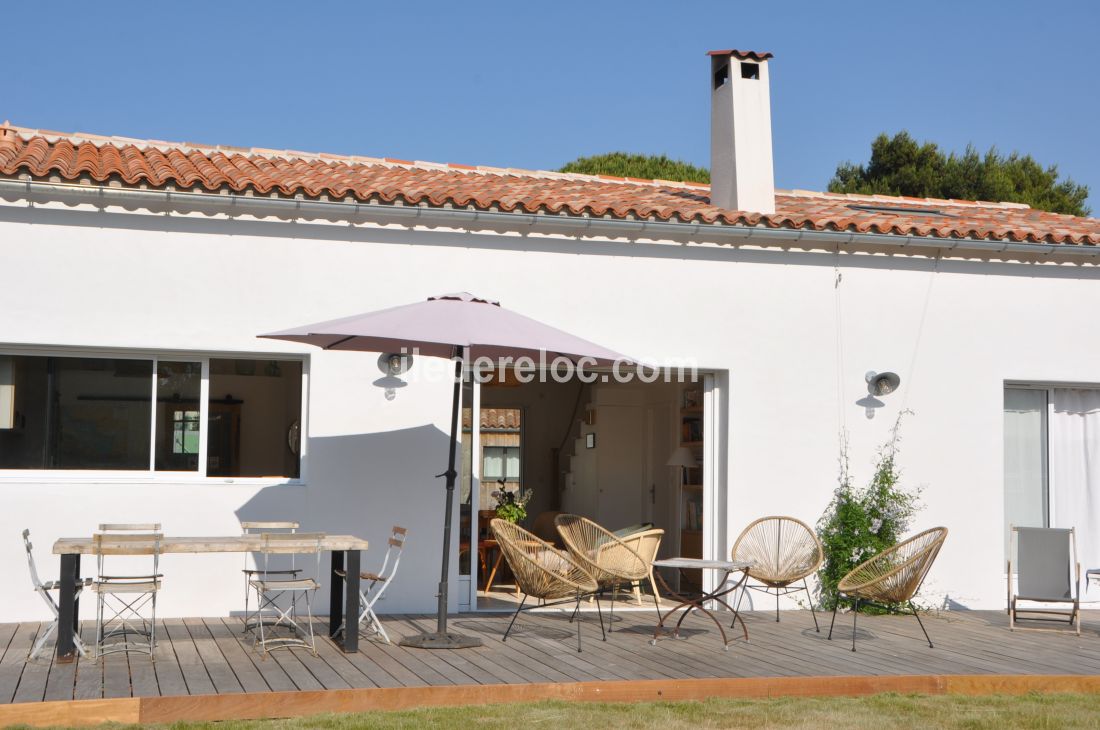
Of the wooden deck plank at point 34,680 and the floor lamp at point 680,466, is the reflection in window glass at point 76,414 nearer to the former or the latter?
the wooden deck plank at point 34,680

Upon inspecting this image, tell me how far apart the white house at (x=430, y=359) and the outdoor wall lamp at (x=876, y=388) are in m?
0.05

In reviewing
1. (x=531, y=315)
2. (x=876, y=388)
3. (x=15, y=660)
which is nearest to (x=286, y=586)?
(x=15, y=660)

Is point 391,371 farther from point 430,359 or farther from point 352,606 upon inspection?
point 352,606

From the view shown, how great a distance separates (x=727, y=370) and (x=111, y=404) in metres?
5.40

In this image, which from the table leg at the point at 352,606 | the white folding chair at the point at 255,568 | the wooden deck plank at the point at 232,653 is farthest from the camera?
the white folding chair at the point at 255,568

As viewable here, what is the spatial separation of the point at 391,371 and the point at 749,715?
15.2ft

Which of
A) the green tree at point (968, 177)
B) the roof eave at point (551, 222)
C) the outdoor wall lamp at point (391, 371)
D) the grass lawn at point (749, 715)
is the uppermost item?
the green tree at point (968, 177)

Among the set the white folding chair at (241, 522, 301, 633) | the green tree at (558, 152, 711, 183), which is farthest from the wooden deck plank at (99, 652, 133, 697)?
the green tree at (558, 152, 711, 183)

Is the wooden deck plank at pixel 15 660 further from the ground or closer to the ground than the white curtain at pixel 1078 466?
closer to the ground

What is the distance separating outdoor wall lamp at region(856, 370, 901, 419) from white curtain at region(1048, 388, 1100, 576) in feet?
6.02

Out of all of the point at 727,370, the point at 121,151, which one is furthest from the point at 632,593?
the point at 121,151

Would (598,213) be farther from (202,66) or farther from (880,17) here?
(880,17)

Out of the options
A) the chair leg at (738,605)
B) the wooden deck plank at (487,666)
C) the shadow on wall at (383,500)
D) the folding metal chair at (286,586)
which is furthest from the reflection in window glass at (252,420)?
the chair leg at (738,605)

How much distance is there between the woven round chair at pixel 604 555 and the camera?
8.17 m
